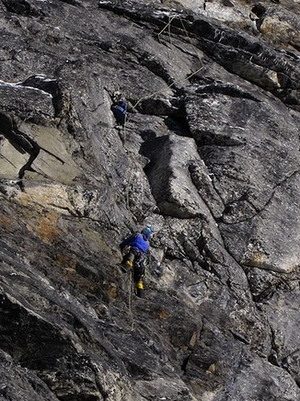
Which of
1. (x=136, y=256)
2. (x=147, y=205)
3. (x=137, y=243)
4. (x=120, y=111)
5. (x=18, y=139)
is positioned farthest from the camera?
(x=120, y=111)

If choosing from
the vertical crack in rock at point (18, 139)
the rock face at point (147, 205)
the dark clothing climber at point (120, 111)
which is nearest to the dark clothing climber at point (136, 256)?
the rock face at point (147, 205)

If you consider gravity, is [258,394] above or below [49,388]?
below

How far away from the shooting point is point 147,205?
20766 millimetres

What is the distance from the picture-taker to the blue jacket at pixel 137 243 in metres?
18.5

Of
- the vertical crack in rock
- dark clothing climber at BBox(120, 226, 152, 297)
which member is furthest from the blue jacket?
the vertical crack in rock

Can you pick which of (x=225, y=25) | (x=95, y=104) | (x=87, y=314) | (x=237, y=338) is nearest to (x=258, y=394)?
(x=237, y=338)

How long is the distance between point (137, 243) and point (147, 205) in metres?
2.37

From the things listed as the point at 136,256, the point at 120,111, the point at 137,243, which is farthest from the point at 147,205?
the point at 120,111

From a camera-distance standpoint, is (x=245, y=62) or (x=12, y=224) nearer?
(x=12, y=224)

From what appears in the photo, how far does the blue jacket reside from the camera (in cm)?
1848

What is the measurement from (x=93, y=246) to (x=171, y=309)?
2.00m

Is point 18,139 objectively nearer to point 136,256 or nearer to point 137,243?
point 137,243

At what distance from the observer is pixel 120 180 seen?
68.1 ft

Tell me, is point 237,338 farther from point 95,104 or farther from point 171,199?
point 95,104
